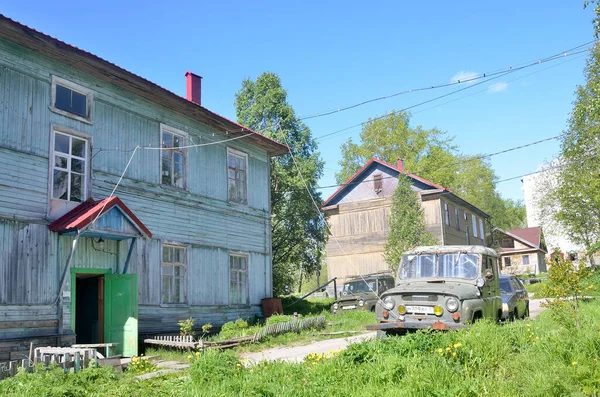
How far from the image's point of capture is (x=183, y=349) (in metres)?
13.4

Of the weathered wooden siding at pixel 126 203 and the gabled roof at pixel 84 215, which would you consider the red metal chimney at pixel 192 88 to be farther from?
the gabled roof at pixel 84 215

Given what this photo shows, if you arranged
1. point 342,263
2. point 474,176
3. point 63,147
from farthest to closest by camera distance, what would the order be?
point 474,176 → point 342,263 → point 63,147

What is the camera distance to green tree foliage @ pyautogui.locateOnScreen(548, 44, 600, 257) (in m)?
33.1

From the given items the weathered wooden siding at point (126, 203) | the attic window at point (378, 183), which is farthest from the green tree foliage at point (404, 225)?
the weathered wooden siding at point (126, 203)

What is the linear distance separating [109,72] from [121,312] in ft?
20.1

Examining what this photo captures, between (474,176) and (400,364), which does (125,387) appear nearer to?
(400,364)

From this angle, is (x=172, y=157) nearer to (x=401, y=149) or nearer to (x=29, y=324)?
(x=29, y=324)

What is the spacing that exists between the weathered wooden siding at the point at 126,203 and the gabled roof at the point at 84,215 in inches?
15.9

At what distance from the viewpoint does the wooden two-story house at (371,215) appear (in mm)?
35062

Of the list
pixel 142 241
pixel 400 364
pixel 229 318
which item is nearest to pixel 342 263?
pixel 229 318

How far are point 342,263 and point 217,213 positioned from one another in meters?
20.4

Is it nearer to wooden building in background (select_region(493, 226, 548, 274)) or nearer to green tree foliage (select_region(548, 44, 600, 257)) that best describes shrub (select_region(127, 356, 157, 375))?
green tree foliage (select_region(548, 44, 600, 257))

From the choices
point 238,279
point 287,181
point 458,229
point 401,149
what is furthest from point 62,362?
point 401,149

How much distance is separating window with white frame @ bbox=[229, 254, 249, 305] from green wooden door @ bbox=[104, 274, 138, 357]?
524 cm
